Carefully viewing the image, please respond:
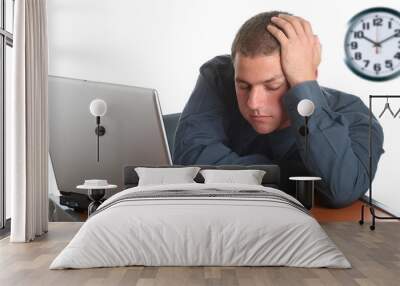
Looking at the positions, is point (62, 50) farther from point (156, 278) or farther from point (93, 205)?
point (156, 278)

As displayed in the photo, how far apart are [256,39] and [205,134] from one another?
1172mm

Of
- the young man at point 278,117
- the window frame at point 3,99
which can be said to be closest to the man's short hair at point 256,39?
the young man at point 278,117

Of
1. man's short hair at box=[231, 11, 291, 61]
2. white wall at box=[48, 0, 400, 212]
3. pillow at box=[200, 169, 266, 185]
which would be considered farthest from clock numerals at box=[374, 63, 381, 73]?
pillow at box=[200, 169, 266, 185]

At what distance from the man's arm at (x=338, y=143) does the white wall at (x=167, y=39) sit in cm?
19

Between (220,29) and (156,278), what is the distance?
12.1 feet

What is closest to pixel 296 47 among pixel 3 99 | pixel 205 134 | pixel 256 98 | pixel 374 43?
pixel 256 98

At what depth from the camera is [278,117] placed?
6.71m

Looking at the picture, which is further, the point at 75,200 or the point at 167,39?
the point at 167,39

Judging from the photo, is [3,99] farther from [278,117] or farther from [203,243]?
[203,243]

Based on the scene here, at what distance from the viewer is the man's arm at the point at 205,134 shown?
6.78 metres

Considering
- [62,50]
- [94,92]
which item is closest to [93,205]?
[94,92]

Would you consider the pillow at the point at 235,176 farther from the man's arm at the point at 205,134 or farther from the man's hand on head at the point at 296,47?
the man's hand on head at the point at 296,47

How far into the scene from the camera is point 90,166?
6883 millimetres

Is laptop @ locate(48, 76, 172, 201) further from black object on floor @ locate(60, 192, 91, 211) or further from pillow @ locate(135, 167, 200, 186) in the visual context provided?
pillow @ locate(135, 167, 200, 186)
